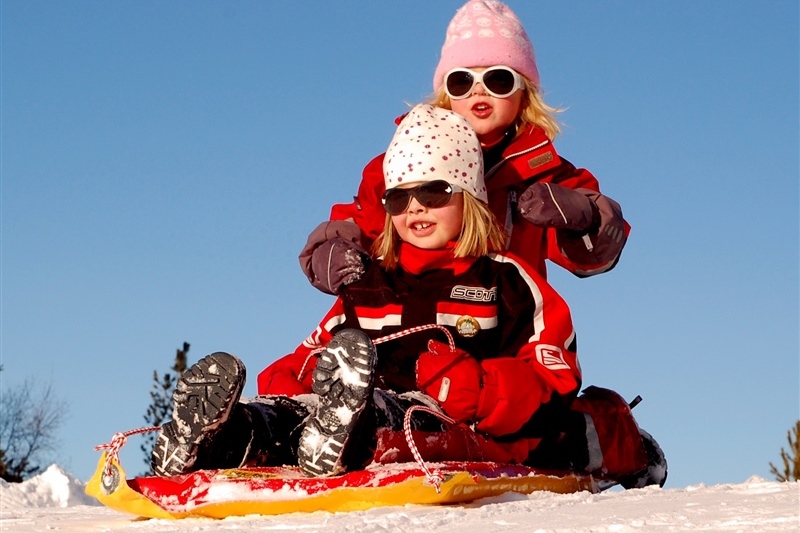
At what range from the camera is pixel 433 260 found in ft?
14.6

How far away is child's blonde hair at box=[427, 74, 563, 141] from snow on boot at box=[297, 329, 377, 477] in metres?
1.86

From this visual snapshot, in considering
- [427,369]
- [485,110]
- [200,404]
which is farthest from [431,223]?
[200,404]

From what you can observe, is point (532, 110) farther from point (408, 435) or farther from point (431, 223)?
point (408, 435)

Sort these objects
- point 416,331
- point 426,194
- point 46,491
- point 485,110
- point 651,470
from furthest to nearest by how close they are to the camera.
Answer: point 46,491, point 485,110, point 651,470, point 426,194, point 416,331

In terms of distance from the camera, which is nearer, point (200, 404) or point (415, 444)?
point (200, 404)

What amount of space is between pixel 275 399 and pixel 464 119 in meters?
1.42

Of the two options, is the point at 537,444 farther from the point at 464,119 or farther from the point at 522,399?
the point at 464,119

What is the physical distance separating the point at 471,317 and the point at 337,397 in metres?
0.91

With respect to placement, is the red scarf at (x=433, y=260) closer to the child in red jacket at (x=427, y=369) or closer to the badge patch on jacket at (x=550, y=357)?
the child in red jacket at (x=427, y=369)

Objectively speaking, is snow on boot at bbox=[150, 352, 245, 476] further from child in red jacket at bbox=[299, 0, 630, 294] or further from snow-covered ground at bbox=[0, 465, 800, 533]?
child in red jacket at bbox=[299, 0, 630, 294]

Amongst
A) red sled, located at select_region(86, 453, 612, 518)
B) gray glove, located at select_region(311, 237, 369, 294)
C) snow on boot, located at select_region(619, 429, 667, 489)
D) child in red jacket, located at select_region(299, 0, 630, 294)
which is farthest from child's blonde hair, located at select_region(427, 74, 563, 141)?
red sled, located at select_region(86, 453, 612, 518)

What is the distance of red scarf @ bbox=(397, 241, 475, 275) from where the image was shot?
439 cm

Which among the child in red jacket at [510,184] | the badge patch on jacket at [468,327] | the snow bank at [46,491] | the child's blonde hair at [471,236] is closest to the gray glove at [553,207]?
the child in red jacket at [510,184]

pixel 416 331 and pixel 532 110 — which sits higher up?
pixel 532 110
